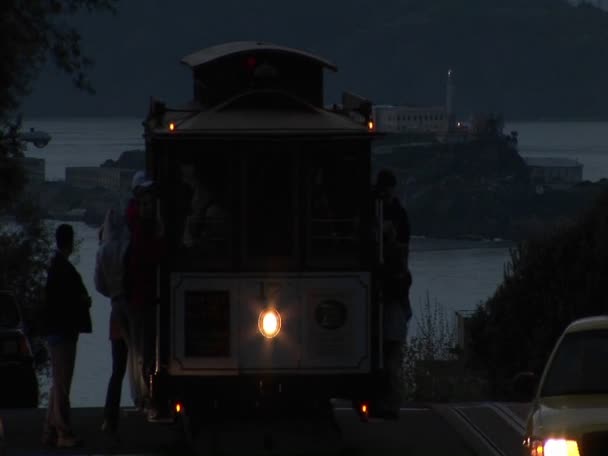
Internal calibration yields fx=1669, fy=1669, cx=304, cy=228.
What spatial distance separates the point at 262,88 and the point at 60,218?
63.2 m

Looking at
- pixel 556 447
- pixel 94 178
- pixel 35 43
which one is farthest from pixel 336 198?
pixel 94 178

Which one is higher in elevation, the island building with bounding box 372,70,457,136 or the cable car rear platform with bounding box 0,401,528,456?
the island building with bounding box 372,70,457,136

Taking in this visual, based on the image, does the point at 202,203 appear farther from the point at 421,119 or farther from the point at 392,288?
the point at 421,119

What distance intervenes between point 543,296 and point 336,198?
795 inches

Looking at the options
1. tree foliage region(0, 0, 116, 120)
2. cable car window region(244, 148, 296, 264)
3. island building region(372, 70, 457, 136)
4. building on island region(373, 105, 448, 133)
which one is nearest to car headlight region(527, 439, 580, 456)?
cable car window region(244, 148, 296, 264)

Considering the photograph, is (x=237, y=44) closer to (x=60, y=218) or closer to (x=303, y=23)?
(x=60, y=218)

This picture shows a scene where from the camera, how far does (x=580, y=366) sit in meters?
10.1

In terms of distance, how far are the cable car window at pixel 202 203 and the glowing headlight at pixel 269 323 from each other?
599mm

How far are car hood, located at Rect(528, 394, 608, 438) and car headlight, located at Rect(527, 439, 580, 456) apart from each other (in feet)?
0.11

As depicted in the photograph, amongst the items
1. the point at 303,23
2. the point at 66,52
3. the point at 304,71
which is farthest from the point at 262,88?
the point at 303,23

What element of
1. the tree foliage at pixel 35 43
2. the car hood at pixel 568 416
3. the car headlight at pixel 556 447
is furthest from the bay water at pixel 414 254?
the car headlight at pixel 556 447

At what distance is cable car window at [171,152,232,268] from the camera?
12414mm

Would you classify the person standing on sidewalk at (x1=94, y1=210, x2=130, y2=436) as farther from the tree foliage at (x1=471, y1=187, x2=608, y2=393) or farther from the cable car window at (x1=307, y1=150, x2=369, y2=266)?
the tree foliage at (x1=471, y1=187, x2=608, y2=393)

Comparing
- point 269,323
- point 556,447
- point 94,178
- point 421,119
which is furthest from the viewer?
point 421,119
